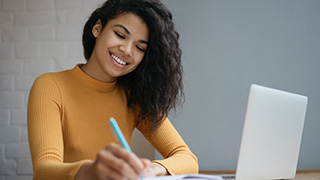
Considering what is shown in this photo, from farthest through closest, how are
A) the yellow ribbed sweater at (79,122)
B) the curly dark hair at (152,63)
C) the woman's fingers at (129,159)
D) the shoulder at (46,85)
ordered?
the curly dark hair at (152,63), the shoulder at (46,85), the yellow ribbed sweater at (79,122), the woman's fingers at (129,159)

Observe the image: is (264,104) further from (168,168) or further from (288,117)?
(168,168)

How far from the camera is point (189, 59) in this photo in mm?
2051

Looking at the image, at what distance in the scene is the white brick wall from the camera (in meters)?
1.94

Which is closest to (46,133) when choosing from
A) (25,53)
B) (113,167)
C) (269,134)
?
(113,167)

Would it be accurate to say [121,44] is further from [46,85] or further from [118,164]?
[118,164]

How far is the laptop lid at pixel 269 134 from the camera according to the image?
880 mm

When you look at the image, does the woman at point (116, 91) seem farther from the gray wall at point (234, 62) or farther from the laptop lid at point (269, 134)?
the gray wall at point (234, 62)

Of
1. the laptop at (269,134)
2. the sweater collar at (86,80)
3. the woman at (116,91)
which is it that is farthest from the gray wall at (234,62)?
the laptop at (269,134)

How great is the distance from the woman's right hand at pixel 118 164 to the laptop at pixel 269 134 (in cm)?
40

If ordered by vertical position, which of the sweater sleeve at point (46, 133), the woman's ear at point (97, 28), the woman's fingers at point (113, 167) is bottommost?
the sweater sleeve at point (46, 133)

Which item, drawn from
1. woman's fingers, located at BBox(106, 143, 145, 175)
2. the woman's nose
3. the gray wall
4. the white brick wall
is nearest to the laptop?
woman's fingers, located at BBox(106, 143, 145, 175)

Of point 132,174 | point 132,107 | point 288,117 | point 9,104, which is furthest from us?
point 9,104

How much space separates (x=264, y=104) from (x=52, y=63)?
1431mm

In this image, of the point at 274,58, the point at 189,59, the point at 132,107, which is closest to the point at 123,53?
the point at 132,107
